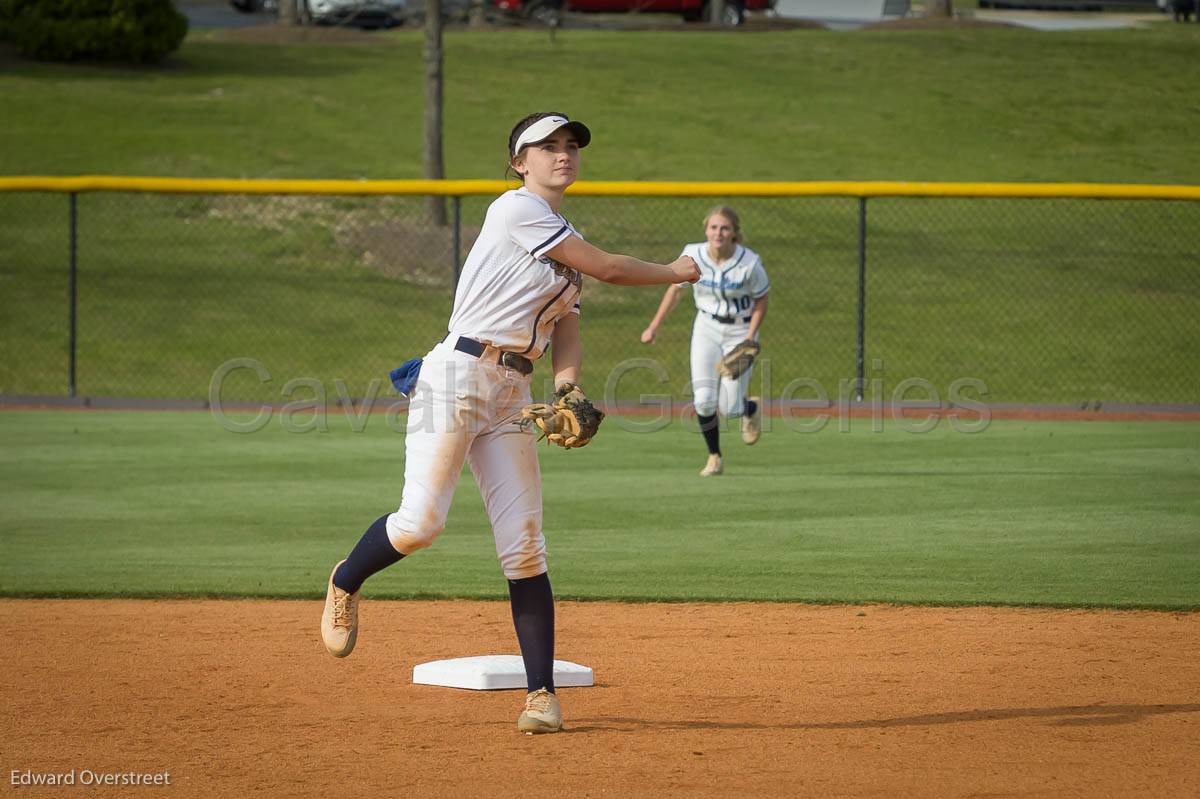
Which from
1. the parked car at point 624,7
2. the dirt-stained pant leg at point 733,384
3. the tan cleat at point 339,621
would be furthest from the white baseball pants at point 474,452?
the parked car at point 624,7

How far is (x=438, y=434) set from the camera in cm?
506

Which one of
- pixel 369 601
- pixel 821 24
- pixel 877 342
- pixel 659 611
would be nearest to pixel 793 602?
pixel 659 611

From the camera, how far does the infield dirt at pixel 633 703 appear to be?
4.59 meters

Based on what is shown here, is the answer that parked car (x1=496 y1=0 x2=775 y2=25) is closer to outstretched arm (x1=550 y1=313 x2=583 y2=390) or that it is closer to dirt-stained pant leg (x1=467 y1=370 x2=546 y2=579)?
outstretched arm (x1=550 y1=313 x2=583 y2=390)

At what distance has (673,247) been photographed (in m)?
20.9

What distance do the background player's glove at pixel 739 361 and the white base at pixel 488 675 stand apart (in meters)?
5.45

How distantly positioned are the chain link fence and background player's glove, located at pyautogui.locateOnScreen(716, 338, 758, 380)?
5083 mm

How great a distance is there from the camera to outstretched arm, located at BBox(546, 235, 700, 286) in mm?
4930

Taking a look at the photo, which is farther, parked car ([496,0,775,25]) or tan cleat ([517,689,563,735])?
parked car ([496,0,775,25])

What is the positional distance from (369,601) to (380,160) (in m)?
19.3

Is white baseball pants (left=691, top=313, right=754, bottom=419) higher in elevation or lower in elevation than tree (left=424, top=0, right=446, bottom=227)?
lower

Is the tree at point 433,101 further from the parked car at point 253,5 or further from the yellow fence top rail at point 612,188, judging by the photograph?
the parked car at point 253,5

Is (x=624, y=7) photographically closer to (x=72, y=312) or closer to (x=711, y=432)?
(x=72, y=312)

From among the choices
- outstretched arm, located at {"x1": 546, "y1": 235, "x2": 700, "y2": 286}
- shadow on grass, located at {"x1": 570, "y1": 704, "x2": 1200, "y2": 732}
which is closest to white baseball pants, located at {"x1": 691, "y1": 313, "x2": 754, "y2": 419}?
shadow on grass, located at {"x1": 570, "y1": 704, "x2": 1200, "y2": 732}
